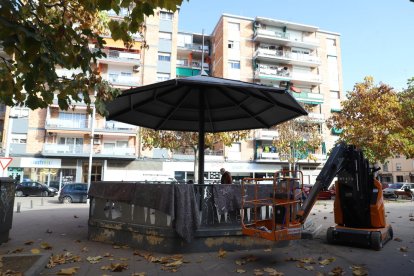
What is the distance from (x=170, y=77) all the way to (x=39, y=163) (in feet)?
57.0

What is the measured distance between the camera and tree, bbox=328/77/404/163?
2391 cm

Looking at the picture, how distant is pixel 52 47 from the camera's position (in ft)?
15.6

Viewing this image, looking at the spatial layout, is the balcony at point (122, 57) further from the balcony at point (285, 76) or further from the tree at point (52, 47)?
the tree at point (52, 47)

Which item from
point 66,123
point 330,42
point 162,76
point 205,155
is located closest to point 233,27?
point 162,76

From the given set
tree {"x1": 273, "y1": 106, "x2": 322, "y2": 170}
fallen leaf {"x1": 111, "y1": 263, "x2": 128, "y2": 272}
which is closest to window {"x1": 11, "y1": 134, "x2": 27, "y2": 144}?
tree {"x1": 273, "y1": 106, "x2": 322, "y2": 170}

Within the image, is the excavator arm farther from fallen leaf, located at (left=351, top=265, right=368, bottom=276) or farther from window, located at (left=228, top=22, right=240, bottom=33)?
window, located at (left=228, top=22, right=240, bottom=33)

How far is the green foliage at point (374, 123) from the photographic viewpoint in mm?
23922

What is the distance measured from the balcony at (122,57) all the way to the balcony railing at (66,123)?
7451 millimetres

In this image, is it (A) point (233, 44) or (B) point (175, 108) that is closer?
(B) point (175, 108)

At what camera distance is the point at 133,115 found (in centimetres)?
996

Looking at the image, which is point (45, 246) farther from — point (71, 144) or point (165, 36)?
point (165, 36)

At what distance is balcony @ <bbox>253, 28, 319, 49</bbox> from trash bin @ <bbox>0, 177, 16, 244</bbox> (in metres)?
39.5

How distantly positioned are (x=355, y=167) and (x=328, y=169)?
2.64 ft

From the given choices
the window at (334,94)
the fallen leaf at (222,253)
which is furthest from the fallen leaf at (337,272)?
the window at (334,94)
